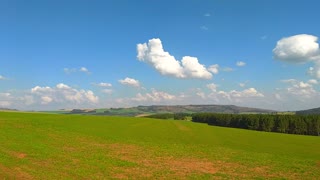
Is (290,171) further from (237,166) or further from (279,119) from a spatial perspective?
(279,119)

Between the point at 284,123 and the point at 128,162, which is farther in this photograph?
the point at 284,123

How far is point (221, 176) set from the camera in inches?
1277

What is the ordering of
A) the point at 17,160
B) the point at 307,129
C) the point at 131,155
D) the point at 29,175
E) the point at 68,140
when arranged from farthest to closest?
the point at 307,129, the point at 68,140, the point at 131,155, the point at 17,160, the point at 29,175

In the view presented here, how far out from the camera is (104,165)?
3497 centimetres

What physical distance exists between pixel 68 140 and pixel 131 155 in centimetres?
1554

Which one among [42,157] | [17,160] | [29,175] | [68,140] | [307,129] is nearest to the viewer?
[29,175]

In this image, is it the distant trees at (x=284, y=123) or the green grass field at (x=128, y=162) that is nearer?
the green grass field at (x=128, y=162)

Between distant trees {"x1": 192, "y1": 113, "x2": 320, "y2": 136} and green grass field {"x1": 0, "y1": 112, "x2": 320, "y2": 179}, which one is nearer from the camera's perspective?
green grass field {"x1": 0, "y1": 112, "x2": 320, "y2": 179}

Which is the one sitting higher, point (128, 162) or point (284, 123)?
point (284, 123)

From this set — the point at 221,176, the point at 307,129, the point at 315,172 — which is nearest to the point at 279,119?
the point at 307,129

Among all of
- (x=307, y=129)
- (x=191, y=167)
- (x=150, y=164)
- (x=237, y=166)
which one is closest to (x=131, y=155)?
(x=150, y=164)

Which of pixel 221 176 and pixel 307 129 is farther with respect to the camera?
pixel 307 129

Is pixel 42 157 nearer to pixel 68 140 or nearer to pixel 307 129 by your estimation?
pixel 68 140

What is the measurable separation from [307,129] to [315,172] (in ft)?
330
